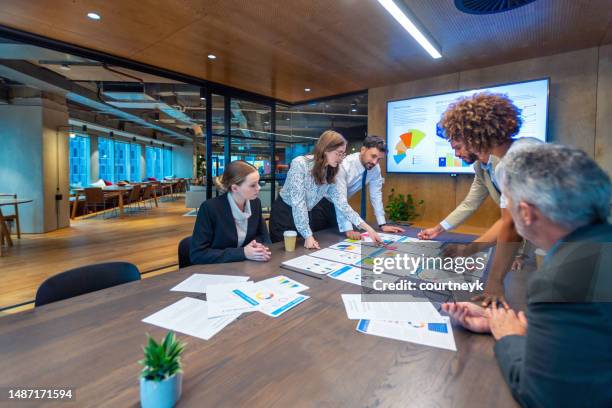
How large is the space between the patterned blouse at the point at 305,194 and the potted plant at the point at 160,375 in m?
1.42

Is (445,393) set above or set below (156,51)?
below

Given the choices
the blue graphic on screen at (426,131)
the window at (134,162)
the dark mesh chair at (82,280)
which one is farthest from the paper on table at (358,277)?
the window at (134,162)

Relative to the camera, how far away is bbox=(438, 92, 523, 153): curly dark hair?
134 cm

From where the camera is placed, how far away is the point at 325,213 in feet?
8.77

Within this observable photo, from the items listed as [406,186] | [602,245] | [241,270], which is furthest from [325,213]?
[406,186]

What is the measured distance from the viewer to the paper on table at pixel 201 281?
1.31 metres

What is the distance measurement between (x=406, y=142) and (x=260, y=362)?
446 cm

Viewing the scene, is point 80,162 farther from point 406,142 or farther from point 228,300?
point 228,300

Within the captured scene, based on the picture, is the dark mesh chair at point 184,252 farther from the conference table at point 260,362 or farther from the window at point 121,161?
the window at point 121,161

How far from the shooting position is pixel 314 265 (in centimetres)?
162

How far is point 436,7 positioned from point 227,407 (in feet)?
10.4

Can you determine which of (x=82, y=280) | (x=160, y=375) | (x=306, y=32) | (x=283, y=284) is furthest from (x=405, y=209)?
(x=160, y=375)

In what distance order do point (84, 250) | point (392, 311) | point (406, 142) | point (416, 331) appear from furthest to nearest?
point (84, 250) → point (406, 142) → point (392, 311) → point (416, 331)

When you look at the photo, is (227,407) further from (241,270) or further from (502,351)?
(241,270)
